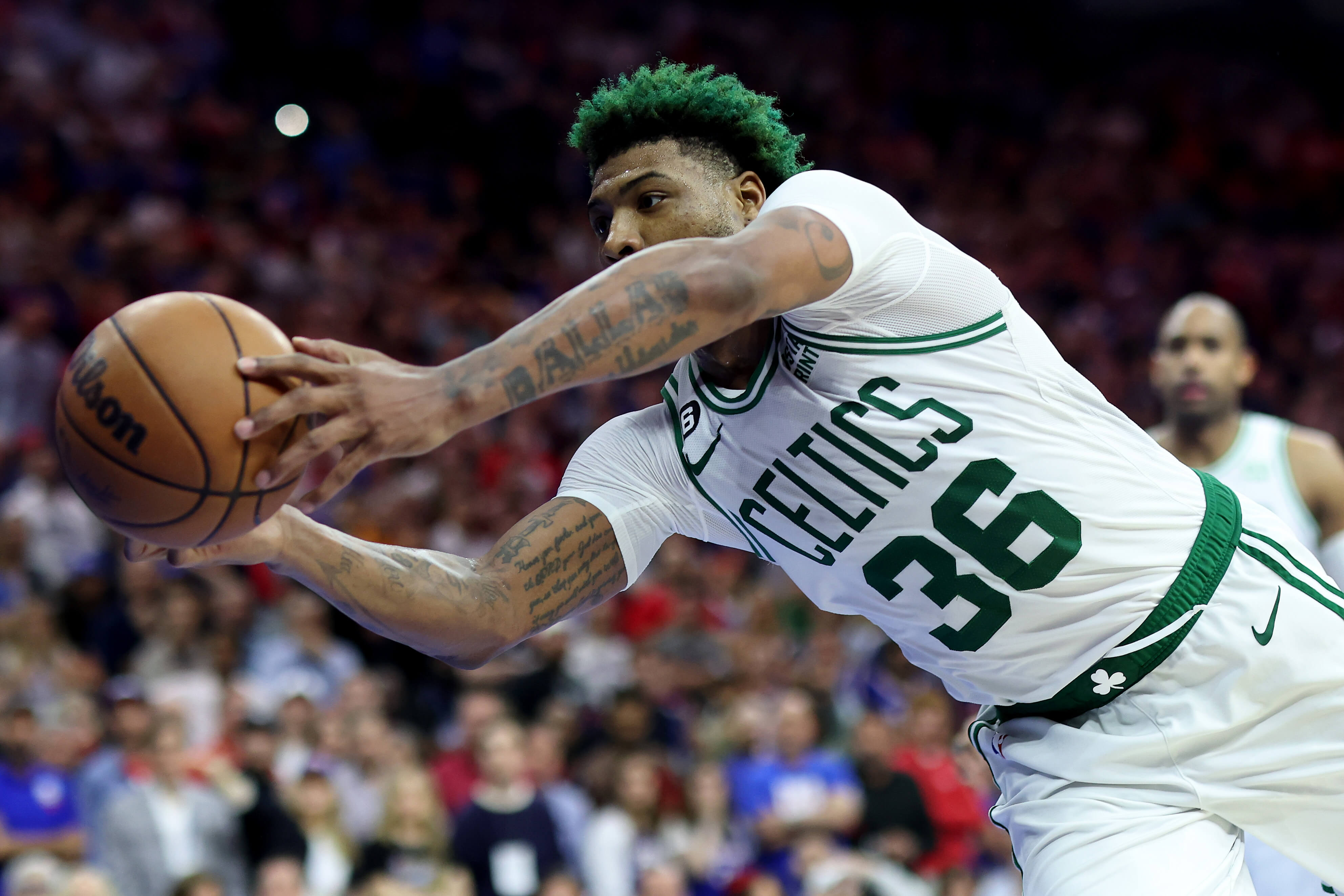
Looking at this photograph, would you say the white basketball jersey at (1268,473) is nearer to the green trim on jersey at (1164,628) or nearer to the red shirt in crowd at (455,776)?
the green trim on jersey at (1164,628)

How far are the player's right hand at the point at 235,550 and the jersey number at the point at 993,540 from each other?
4.43 ft

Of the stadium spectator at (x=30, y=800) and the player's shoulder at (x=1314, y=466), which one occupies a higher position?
the player's shoulder at (x=1314, y=466)

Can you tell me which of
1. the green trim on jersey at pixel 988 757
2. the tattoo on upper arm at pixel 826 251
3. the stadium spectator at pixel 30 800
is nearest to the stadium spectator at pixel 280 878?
the stadium spectator at pixel 30 800

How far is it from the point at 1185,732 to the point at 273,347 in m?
1.99

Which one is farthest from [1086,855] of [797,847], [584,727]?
[584,727]

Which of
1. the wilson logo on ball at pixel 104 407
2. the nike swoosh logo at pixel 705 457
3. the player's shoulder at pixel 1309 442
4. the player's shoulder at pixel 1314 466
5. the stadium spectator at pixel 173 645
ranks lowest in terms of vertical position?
the stadium spectator at pixel 173 645

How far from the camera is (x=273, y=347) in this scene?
97.0 inches

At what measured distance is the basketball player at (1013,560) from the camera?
9.09ft

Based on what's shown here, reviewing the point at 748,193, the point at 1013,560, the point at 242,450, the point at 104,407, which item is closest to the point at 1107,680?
the point at 1013,560

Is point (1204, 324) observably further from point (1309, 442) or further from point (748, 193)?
point (748, 193)

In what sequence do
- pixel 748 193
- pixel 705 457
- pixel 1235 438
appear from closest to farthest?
pixel 705 457
pixel 748 193
pixel 1235 438

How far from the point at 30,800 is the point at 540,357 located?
538cm

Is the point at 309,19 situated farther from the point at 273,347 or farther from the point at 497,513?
the point at 273,347

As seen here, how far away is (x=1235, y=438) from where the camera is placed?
207 inches
